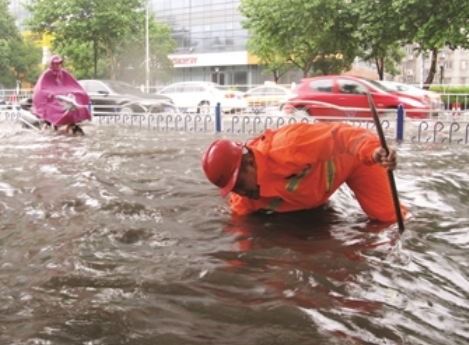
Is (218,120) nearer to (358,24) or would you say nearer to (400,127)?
(400,127)

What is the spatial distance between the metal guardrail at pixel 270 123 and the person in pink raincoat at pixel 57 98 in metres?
2.80

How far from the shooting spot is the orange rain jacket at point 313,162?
3271mm

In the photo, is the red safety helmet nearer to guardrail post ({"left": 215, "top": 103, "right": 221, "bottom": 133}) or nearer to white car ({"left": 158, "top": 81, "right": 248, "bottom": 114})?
guardrail post ({"left": 215, "top": 103, "right": 221, "bottom": 133})

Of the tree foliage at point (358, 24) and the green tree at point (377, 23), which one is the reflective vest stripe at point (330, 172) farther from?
the green tree at point (377, 23)

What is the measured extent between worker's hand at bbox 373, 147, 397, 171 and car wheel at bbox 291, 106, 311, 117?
34.3 feet

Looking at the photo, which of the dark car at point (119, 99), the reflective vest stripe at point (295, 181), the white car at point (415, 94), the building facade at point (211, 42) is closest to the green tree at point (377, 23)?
the white car at point (415, 94)

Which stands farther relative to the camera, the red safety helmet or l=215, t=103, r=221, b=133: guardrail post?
l=215, t=103, r=221, b=133: guardrail post

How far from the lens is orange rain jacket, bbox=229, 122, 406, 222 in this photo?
3271 mm

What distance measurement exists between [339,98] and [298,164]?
10.7 meters

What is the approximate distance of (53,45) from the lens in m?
27.2

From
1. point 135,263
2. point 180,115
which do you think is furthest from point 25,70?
point 135,263

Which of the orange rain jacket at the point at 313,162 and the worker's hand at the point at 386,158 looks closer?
the worker's hand at the point at 386,158

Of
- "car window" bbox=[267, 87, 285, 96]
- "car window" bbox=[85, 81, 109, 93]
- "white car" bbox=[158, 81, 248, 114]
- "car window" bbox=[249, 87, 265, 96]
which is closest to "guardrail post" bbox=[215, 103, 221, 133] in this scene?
"car window" bbox=[85, 81, 109, 93]

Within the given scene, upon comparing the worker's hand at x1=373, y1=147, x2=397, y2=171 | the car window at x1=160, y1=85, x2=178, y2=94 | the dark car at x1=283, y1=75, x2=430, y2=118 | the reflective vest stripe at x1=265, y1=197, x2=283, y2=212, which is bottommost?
the reflective vest stripe at x1=265, y1=197, x2=283, y2=212
